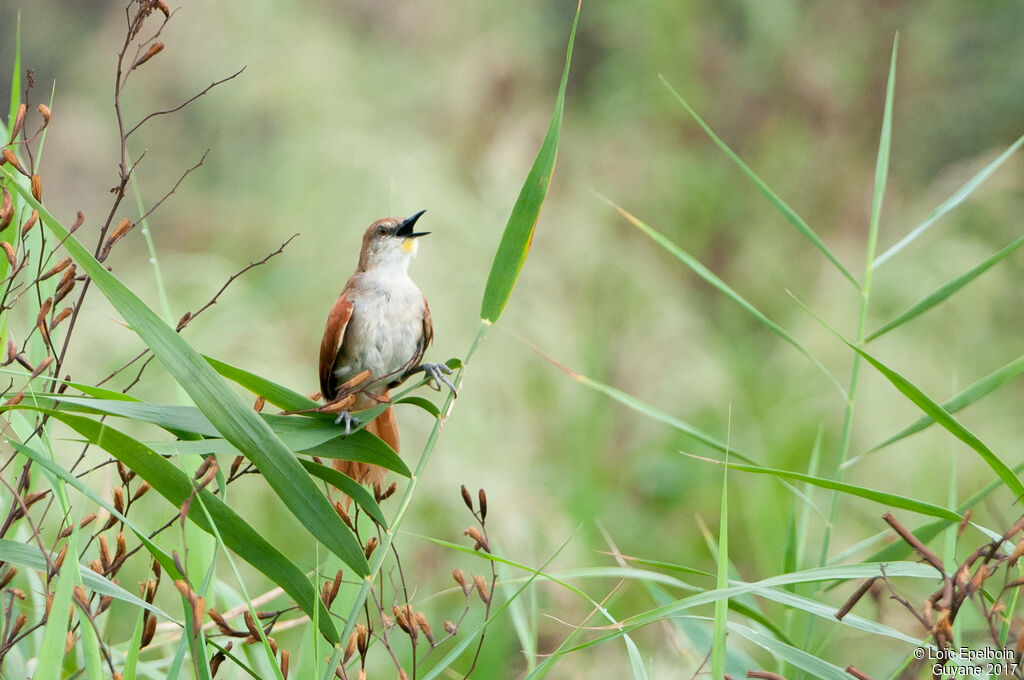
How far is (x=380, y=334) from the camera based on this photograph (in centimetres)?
190

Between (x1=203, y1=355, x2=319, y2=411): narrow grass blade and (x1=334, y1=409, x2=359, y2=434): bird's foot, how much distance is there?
0.13 feet

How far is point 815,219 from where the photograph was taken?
548 centimetres

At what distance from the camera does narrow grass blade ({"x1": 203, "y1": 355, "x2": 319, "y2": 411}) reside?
1227mm

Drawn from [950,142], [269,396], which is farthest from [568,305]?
[269,396]

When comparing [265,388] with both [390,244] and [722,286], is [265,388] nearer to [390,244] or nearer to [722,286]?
[722,286]

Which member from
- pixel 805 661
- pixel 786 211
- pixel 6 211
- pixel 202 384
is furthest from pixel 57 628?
pixel 786 211

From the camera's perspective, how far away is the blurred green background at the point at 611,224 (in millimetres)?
4023

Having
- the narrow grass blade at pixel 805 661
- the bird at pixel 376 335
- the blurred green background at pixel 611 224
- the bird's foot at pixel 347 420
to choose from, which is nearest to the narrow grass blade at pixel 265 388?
the bird's foot at pixel 347 420

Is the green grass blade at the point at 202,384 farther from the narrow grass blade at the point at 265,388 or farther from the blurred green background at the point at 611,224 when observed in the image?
the blurred green background at the point at 611,224

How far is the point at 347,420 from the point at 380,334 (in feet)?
1.99

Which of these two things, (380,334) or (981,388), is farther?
(380,334)

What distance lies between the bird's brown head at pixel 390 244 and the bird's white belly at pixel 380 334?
17 centimetres

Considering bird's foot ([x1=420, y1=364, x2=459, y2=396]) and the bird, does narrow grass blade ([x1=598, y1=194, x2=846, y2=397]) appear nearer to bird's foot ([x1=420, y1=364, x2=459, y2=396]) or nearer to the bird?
bird's foot ([x1=420, y1=364, x2=459, y2=396])

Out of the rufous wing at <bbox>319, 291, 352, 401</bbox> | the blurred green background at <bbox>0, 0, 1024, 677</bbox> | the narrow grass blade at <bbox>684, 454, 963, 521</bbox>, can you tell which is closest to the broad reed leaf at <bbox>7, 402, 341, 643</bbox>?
the narrow grass blade at <bbox>684, 454, 963, 521</bbox>
